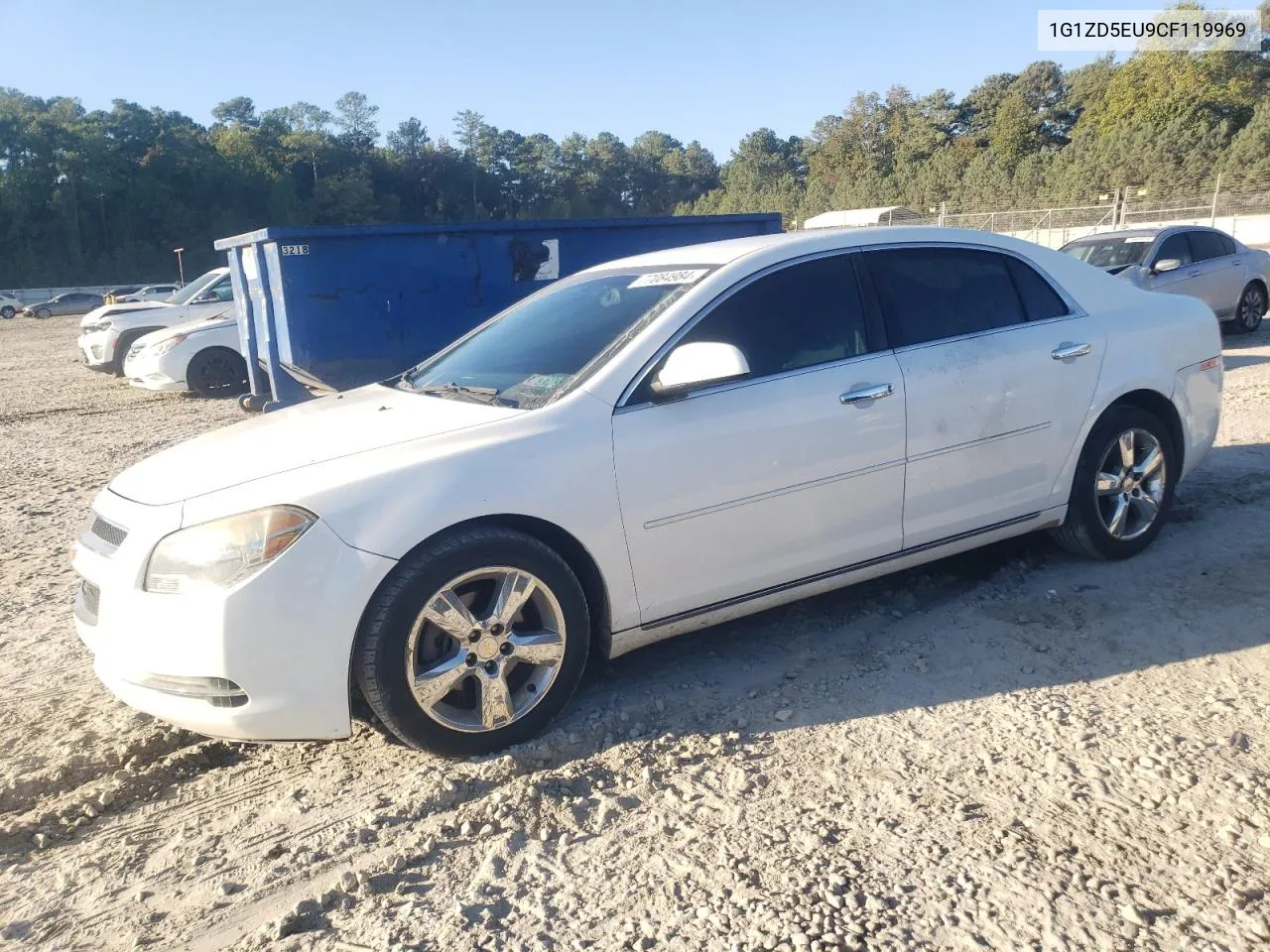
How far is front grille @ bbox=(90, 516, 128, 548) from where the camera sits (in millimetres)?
3162

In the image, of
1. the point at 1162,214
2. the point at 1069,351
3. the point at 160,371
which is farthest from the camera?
the point at 1162,214

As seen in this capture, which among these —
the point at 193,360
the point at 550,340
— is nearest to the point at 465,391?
the point at 550,340

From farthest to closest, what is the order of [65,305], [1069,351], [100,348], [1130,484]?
[65,305], [100,348], [1130,484], [1069,351]

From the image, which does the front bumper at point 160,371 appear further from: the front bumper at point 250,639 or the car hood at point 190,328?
the front bumper at point 250,639

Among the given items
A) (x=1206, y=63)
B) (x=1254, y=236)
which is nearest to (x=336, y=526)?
(x=1254, y=236)

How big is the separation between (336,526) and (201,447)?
3.41ft

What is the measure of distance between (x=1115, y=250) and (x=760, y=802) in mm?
10944

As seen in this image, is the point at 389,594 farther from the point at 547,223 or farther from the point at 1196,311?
the point at 547,223

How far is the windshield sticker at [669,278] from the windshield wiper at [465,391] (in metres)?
0.75

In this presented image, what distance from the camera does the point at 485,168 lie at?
365ft

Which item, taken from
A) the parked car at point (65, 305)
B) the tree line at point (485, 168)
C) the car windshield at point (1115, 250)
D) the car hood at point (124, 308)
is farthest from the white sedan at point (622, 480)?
the parked car at point (65, 305)

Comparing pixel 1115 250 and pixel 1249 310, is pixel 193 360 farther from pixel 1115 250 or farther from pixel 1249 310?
pixel 1249 310

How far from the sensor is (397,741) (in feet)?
11.0

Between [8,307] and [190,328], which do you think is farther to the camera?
[8,307]
